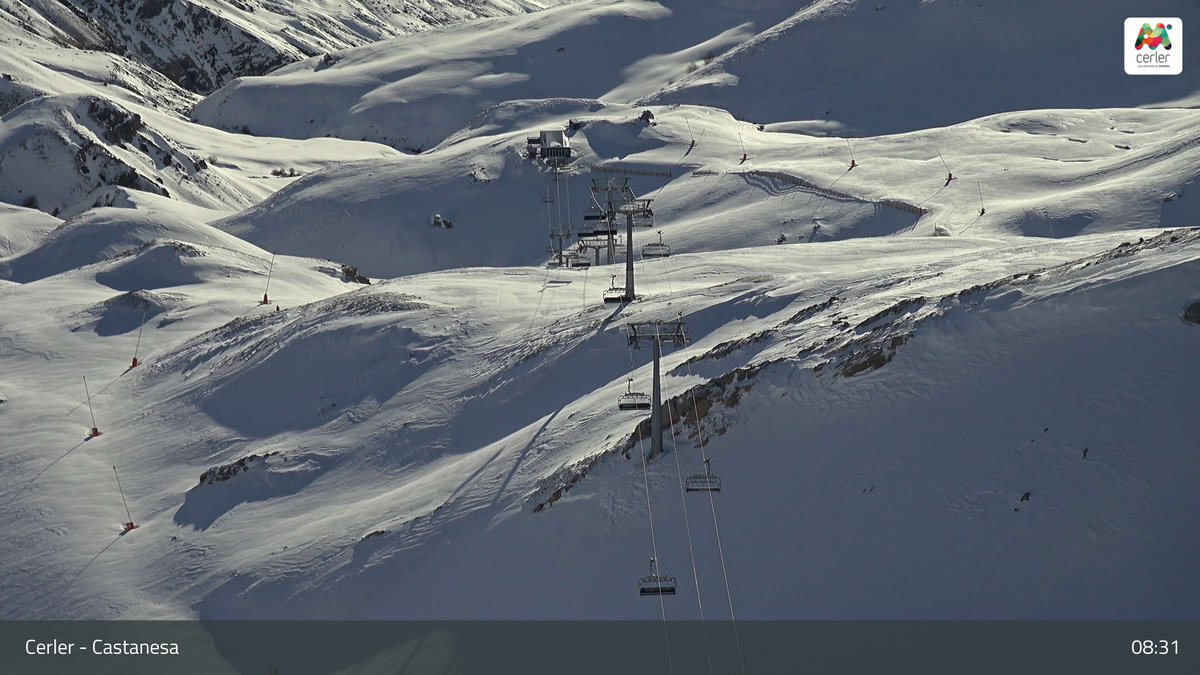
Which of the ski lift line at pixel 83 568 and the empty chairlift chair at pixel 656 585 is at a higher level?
the empty chairlift chair at pixel 656 585

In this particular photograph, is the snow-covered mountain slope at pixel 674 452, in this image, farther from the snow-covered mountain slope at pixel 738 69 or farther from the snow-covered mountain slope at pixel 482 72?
the snow-covered mountain slope at pixel 482 72

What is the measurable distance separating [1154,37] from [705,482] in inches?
3429

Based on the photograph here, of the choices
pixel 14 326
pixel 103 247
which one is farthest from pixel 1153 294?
pixel 103 247

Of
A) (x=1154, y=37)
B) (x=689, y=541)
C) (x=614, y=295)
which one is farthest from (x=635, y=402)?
(x=1154, y=37)

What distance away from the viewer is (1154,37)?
319 feet

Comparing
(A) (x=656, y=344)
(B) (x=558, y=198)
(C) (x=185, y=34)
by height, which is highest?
(C) (x=185, y=34)

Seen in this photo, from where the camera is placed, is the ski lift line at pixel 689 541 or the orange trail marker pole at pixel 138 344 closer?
the ski lift line at pixel 689 541

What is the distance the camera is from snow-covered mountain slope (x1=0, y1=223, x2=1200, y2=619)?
21984mm

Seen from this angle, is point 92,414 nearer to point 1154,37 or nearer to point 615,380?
point 615,380

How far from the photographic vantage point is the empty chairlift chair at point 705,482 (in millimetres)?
24531

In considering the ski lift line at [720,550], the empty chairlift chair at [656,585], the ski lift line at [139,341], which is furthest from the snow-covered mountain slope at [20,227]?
the empty chairlift chair at [656,585]

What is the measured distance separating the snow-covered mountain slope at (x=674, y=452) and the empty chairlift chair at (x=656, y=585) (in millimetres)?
544

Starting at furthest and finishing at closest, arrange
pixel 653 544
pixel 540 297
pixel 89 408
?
pixel 540 297
pixel 89 408
pixel 653 544

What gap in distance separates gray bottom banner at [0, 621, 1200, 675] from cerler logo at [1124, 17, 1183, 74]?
81238mm
